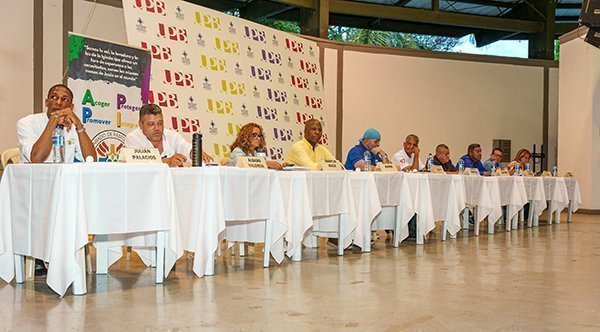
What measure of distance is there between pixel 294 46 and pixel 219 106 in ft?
6.71

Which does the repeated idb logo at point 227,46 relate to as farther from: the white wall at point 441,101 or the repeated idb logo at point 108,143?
the white wall at point 441,101

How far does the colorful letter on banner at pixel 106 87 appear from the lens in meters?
5.34

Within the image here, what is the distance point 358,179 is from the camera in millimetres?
4672

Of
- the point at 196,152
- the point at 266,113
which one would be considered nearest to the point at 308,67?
the point at 266,113

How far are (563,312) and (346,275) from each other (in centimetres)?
128

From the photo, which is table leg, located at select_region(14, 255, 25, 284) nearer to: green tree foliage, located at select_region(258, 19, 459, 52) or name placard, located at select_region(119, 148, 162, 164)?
name placard, located at select_region(119, 148, 162, 164)

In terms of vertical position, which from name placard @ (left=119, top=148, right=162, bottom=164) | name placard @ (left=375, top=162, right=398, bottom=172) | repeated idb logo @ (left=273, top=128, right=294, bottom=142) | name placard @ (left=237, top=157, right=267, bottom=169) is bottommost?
name placard @ (left=375, top=162, right=398, bottom=172)

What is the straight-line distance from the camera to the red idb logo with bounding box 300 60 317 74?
8.92 meters

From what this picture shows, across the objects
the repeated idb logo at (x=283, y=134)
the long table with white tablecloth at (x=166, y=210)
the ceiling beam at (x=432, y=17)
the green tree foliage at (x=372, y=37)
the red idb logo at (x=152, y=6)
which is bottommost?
the long table with white tablecloth at (x=166, y=210)

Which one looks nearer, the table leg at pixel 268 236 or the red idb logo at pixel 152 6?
the table leg at pixel 268 236

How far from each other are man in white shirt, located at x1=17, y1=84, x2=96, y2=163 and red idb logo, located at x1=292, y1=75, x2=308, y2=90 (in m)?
5.35

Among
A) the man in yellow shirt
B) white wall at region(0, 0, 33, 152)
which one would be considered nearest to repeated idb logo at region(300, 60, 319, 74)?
white wall at region(0, 0, 33, 152)

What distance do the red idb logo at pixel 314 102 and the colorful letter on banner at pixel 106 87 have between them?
3.34 m

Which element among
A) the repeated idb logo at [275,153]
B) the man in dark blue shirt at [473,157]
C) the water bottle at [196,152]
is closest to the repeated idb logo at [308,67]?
the repeated idb logo at [275,153]
